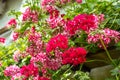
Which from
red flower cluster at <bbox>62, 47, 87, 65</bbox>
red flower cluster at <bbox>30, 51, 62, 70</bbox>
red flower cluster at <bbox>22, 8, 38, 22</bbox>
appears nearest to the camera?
red flower cluster at <bbox>62, 47, 87, 65</bbox>

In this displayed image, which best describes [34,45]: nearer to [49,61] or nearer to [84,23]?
[49,61]

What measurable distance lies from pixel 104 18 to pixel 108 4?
0.44 ft

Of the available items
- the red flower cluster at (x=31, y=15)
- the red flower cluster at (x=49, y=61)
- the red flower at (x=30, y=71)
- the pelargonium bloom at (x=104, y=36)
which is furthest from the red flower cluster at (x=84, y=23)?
the red flower cluster at (x=31, y=15)

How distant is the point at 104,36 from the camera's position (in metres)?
1.70

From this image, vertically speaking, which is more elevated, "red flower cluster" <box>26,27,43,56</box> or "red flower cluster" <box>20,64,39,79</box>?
"red flower cluster" <box>26,27,43,56</box>

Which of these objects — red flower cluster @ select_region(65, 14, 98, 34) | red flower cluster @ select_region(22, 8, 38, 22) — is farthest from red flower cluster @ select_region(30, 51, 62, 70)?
red flower cluster @ select_region(22, 8, 38, 22)

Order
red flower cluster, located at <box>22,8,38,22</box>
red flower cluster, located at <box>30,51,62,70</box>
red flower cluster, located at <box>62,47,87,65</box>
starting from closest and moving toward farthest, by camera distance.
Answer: red flower cluster, located at <box>62,47,87,65</box>, red flower cluster, located at <box>30,51,62,70</box>, red flower cluster, located at <box>22,8,38,22</box>

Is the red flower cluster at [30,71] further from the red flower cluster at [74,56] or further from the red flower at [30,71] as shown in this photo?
the red flower cluster at [74,56]

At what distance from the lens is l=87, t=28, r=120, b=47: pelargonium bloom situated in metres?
1.67

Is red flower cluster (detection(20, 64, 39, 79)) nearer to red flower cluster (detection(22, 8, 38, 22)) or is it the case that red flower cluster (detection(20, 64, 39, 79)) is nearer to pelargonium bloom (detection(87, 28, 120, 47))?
pelargonium bloom (detection(87, 28, 120, 47))

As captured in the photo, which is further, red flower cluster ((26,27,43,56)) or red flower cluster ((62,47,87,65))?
red flower cluster ((26,27,43,56))

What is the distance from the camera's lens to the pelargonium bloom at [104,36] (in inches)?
65.7

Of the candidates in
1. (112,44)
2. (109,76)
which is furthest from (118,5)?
(109,76)

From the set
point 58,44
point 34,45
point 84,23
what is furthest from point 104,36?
point 34,45
